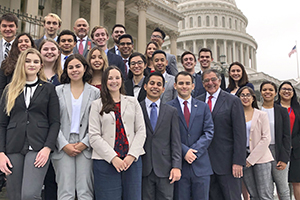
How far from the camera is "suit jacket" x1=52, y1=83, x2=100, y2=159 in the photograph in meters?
4.46

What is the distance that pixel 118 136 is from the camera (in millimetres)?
4566

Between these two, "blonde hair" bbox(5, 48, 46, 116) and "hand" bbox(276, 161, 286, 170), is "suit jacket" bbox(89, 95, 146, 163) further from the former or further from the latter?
"hand" bbox(276, 161, 286, 170)

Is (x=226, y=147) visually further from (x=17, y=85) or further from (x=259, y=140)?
(x=17, y=85)

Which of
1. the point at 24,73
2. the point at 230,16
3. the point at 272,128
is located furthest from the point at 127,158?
the point at 230,16

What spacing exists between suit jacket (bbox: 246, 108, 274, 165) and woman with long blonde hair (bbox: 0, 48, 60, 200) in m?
3.66

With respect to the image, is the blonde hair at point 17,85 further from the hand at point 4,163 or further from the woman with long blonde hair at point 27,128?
the hand at point 4,163

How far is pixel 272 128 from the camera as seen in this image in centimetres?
636

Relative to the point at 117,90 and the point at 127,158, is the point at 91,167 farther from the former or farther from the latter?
the point at 117,90

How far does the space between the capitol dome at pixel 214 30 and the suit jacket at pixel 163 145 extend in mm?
81875

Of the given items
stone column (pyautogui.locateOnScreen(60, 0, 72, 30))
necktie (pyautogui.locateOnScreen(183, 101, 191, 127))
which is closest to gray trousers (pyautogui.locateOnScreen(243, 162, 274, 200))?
necktie (pyautogui.locateOnScreen(183, 101, 191, 127))

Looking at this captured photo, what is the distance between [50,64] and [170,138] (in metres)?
2.62

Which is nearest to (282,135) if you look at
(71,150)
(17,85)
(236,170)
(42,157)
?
(236,170)

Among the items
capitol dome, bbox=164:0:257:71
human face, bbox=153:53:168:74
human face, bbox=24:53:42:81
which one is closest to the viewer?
human face, bbox=24:53:42:81

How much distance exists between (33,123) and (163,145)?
79.7 inches
